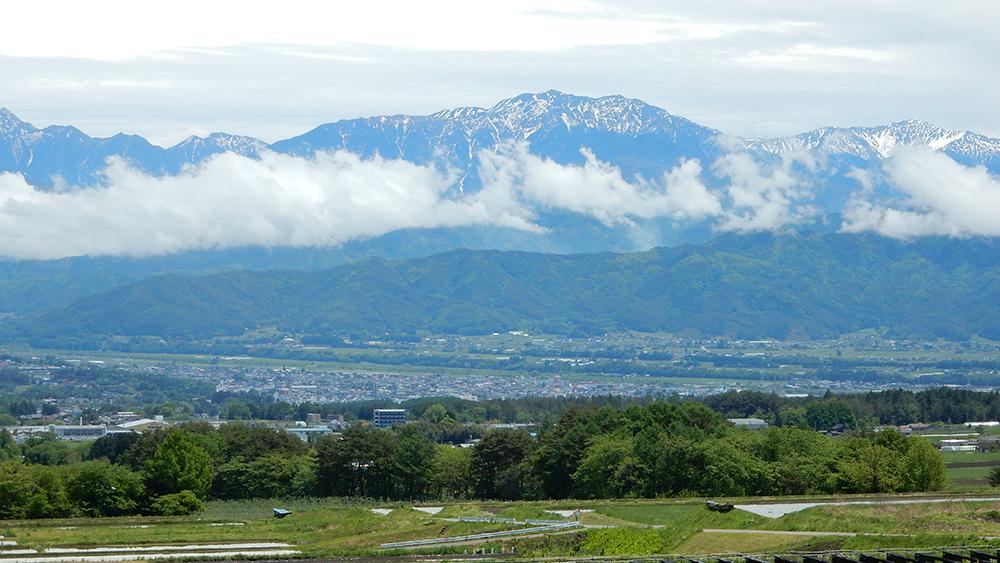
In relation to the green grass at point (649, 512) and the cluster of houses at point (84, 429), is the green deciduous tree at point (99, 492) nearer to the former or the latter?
the green grass at point (649, 512)

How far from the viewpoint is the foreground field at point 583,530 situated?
37.2m

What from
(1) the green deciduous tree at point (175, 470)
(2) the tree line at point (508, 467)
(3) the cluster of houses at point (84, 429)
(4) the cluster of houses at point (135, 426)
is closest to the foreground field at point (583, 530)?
(2) the tree line at point (508, 467)

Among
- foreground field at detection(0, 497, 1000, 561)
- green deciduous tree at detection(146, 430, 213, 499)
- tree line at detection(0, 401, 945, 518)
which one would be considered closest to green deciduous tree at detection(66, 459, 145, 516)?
tree line at detection(0, 401, 945, 518)

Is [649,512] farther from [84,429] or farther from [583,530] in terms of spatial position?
[84,429]

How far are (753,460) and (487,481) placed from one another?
2170 cm

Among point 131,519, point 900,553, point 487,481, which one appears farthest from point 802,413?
point 900,553

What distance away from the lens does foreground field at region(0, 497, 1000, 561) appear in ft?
122

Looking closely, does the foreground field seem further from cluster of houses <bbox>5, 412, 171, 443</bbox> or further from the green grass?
cluster of houses <bbox>5, 412, 171, 443</bbox>

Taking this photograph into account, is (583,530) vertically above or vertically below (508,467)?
above

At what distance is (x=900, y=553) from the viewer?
32750 mm

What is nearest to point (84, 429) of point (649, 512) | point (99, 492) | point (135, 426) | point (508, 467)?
point (135, 426)

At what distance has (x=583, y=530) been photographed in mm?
42406

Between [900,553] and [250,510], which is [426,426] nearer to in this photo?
[250,510]

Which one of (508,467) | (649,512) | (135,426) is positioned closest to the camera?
(649,512)
